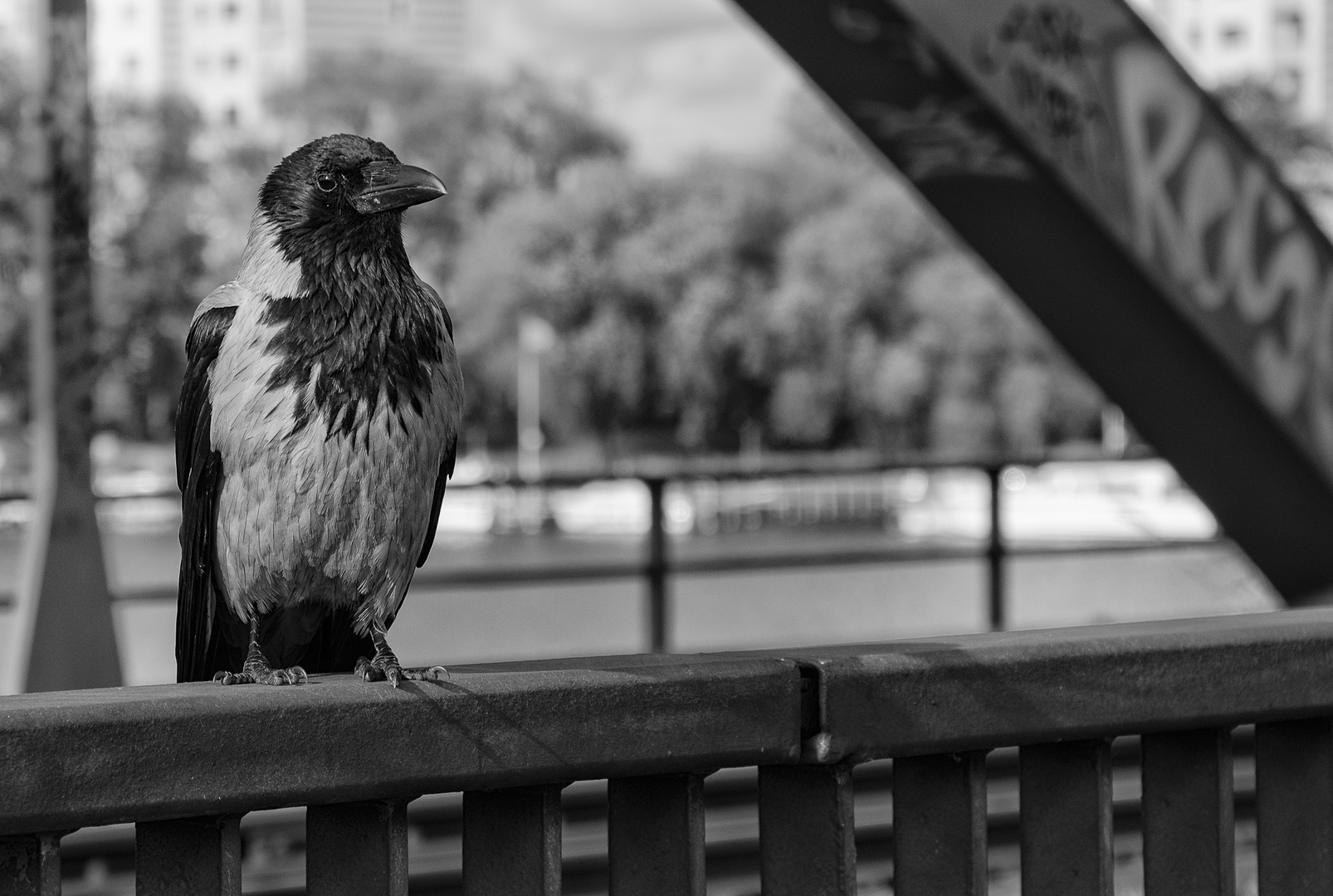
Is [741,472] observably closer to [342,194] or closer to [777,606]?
[342,194]

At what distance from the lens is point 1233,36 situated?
68.1 metres

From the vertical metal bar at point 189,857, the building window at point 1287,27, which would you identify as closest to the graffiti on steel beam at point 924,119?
the vertical metal bar at point 189,857

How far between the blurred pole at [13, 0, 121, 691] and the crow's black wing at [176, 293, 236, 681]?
11.4 feet

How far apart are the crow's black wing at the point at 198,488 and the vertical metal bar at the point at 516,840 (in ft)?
1.84

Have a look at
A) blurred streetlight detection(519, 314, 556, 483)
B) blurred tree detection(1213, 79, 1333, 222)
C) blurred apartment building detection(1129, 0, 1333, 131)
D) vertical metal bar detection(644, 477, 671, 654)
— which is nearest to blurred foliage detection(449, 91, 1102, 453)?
blurred streetlight detection(519, 314, 556, 483)

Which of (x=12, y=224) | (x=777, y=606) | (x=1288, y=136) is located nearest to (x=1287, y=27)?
(x=1288, y=136)

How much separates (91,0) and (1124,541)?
5.29m

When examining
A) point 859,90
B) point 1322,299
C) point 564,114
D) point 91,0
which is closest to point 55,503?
point 91,0

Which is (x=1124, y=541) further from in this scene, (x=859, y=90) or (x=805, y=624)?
(x=805, y=624)

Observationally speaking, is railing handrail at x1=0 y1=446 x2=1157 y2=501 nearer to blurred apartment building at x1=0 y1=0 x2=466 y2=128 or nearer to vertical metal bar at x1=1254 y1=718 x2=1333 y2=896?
vertical metal bar at x1=1254 y1=718 x2=1333 y2=896

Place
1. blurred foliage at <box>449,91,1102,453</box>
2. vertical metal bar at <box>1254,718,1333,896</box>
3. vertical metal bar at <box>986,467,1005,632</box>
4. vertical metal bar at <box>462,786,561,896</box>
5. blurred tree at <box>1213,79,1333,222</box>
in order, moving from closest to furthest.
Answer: vertical metal bar at <box>462,786,561,896</box>, vertical metal bar at <box>1254,718,1333,896</box>, vertical metal bar at <box>986,467,1005,632</box>, blurred tree at <box>1213,79,1333,222</box>, blurred foliage at <box>449,91,1102,453</box>

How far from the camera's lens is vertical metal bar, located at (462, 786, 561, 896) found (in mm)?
1684

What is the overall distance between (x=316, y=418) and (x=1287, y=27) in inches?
2860

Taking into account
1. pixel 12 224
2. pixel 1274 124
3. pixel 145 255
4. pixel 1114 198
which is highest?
pixel 1274 124
